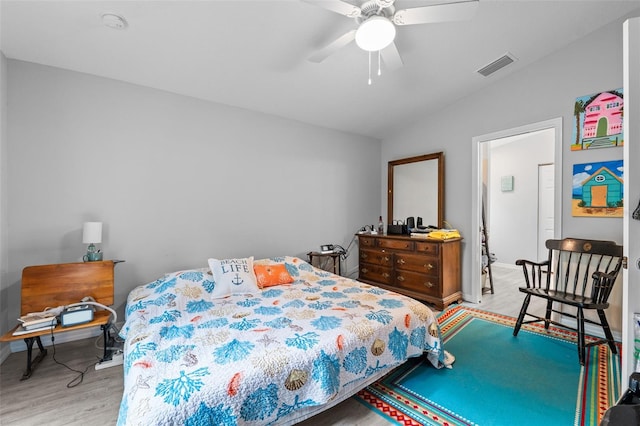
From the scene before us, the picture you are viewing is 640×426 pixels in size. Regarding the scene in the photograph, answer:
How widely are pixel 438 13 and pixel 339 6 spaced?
619 mm

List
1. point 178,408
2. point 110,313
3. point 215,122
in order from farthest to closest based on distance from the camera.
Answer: point 215,122 < point 110,313 < point 178,408

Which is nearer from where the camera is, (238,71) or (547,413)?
(547,413)

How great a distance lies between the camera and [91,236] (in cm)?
232

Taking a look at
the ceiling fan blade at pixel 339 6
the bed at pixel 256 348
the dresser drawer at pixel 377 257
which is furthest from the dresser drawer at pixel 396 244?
the ceiling fan blade at pixel 339 6

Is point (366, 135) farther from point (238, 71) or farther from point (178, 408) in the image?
point (178, 408)

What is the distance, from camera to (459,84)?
3346 millimetres

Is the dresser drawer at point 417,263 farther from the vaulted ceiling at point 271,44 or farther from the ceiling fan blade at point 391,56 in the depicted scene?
the ceiling fan blade at point 391,56

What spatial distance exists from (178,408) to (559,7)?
3912mm

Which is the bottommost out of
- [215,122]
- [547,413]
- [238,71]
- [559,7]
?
[547,413]

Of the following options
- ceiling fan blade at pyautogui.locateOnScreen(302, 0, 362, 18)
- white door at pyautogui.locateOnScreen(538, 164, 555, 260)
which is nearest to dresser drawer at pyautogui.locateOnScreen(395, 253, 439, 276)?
ceiling fan blade at pyautogui.locateOnScreen(302, 0, 362, 18)

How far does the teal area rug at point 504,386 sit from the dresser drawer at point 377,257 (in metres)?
1.42

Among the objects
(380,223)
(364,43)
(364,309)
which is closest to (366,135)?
(380,223)

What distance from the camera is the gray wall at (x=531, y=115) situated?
262 cm

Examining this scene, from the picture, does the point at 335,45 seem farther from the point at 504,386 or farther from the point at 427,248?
the point at 504,386
